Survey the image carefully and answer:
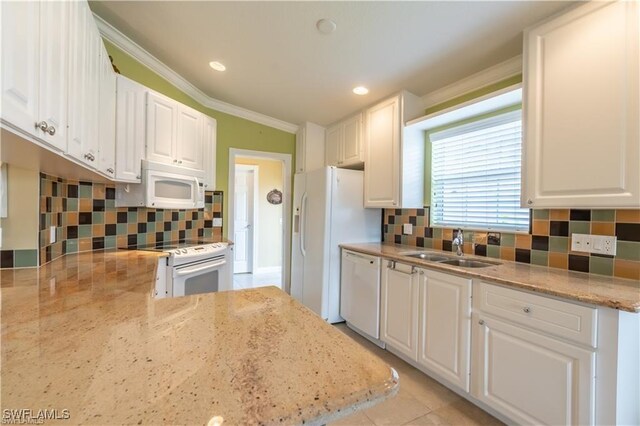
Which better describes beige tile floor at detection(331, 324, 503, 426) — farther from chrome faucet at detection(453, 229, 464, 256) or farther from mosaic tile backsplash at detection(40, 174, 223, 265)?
mosaic tile backsplash at detection(40, 174, 223, 265)

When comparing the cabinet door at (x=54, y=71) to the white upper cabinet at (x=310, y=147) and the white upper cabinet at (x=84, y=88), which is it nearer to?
the white upper cabinet at (x=84, y=88)

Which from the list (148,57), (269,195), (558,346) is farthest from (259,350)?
(269,195)

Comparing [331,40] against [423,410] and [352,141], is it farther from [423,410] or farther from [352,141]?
[423,410]

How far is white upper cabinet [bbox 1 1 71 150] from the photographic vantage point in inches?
30.0

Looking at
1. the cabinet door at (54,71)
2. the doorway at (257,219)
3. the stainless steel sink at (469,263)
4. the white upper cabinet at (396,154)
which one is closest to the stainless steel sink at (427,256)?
the stainless steel sink at (469,263)

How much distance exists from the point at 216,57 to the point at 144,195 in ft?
4.28

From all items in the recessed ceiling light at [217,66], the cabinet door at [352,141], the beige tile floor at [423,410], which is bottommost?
the beige tile floor at [423,410]

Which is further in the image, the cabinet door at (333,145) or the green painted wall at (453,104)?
the cabinet door at (333,145)

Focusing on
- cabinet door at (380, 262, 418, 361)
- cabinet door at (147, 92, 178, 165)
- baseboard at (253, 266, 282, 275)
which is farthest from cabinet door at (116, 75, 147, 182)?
baseboard at (253, 266, 282, 275)

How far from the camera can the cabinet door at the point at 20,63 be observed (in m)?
0.75

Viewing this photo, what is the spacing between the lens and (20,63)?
2.68 ft

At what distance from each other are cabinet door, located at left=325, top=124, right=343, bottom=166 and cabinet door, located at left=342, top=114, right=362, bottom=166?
0.10 metres

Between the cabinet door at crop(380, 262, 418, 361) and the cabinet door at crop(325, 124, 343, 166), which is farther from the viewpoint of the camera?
the cabinet door at crop(325, 124, 343, 166)

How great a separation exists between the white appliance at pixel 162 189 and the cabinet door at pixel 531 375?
8.11ft
